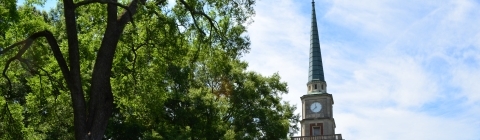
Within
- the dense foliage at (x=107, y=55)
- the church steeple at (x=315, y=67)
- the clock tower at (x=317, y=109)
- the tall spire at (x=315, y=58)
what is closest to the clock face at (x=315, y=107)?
the clock tower at (x=317, y=109)

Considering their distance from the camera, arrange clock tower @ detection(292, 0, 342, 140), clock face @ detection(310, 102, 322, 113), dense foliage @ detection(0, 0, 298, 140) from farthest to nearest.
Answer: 1. clock face @ detection(310, 102, 322, 113)
2. clock tower @ detection(292, 0, 342, 140)
3. dense foliage @ detection(0, 0, 298, 140)

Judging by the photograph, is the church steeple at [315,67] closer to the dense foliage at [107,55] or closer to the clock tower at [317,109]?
the clock tower at [317,109]

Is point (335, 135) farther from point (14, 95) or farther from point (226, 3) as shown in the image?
point (226, 3)

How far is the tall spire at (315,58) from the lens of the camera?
184ft

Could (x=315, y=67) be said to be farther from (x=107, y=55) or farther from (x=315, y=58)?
(x=107, y=55)

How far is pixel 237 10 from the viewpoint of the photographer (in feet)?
50.4

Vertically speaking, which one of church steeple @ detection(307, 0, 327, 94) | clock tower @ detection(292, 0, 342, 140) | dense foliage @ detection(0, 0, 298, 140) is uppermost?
church steeple @ detection(307, 0, 327, 94)

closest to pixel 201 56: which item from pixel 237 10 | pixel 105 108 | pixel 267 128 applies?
pixel 237 10

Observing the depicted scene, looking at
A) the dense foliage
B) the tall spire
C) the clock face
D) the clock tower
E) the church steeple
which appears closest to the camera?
the dense foliage

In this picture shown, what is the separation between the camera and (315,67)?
2247 inches

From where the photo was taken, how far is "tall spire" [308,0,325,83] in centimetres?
5600

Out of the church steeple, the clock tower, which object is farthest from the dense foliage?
the church steeple

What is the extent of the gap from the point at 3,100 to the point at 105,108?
583cm

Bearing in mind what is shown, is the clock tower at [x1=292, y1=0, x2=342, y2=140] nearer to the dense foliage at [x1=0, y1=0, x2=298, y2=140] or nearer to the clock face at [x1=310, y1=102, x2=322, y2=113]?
the clock face at [x1=310, y1=102, x2=322, y2=113]
